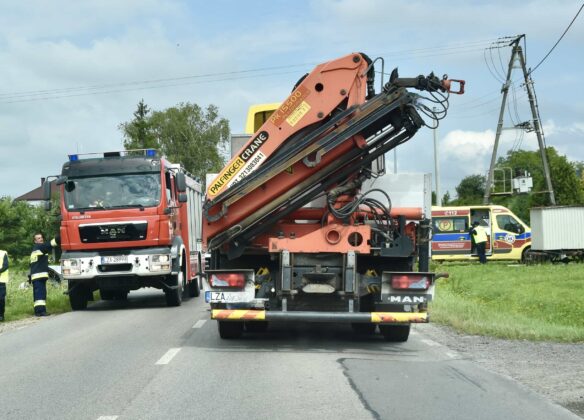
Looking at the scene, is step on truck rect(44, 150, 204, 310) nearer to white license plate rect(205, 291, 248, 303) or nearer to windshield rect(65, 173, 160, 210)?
windshield rect(65, 173, 160, 210)

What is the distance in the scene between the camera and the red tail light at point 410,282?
9.86 m

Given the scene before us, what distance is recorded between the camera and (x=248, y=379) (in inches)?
313

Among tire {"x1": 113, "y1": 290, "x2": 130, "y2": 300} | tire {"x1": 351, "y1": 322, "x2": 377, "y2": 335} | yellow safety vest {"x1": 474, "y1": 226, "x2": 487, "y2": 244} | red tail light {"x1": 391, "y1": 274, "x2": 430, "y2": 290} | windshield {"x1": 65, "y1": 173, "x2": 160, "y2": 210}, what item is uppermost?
windshield {"x1": 65, "y1": 173, "x2": 160, "y2": 210}

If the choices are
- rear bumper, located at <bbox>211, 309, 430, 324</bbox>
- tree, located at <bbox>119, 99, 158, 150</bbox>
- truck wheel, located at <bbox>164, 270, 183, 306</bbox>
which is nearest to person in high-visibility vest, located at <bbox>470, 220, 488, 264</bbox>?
truck wheel, located at <bbox>164, 270, 183, 306</bbox>

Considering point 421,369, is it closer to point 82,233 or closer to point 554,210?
point 82,233

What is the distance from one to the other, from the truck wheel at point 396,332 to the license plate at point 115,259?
6.90 m

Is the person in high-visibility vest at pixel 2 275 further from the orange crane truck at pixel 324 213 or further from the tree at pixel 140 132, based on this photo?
the tree at pixel 140 132

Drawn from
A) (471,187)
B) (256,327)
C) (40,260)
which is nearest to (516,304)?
(256,327)

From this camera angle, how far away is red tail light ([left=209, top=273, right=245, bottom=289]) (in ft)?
32.8

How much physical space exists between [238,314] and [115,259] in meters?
6.80

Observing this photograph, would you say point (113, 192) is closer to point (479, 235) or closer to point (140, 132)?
point (479, 235)

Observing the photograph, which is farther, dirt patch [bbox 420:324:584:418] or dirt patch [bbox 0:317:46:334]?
dirt patch [bbox 0:317:46:334]

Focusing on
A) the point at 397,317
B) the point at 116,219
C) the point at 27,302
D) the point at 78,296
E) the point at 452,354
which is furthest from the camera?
the point at 27,302

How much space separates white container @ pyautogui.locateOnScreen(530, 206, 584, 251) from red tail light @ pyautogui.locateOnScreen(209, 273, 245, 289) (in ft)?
77.1
